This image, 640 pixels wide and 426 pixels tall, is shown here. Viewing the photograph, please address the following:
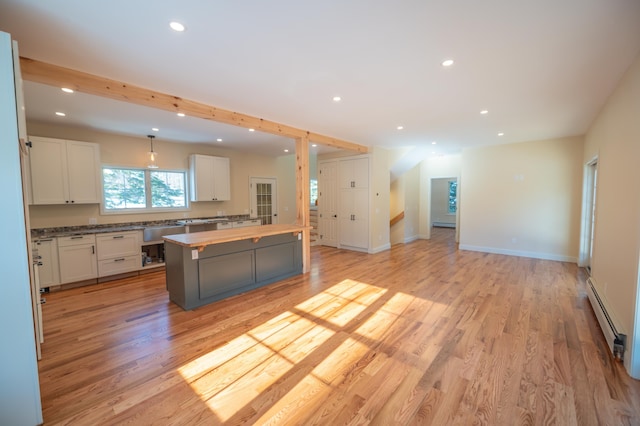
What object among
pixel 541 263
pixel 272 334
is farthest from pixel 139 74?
pixel 541 263

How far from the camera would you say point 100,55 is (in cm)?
229

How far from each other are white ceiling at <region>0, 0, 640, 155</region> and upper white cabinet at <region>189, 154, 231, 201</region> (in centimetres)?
215

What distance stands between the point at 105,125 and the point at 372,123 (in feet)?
15.0

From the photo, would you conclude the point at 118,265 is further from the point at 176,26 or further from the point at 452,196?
the point at 452,196

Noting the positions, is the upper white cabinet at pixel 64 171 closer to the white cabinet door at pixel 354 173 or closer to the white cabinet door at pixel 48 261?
the white cabinet door at pixel 48 261

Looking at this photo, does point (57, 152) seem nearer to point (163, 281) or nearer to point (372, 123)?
point (163, 281)

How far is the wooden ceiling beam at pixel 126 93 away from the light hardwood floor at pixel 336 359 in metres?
2.55

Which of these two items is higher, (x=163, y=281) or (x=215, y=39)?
(x=215, y=39)

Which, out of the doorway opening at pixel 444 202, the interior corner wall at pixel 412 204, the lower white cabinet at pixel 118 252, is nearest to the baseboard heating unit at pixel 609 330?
the interior corner wall at pixel 412 204

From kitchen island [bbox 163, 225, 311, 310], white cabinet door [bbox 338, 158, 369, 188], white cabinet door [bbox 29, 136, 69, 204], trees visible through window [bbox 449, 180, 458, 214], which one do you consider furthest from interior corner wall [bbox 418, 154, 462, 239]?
white cabinet door [bbox 29, 136, 69, 204]

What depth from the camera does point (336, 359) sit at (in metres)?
2.42

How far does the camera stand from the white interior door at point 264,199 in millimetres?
7550

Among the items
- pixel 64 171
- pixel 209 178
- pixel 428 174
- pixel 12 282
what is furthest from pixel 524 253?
pixel 64 171

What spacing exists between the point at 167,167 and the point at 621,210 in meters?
7.21
